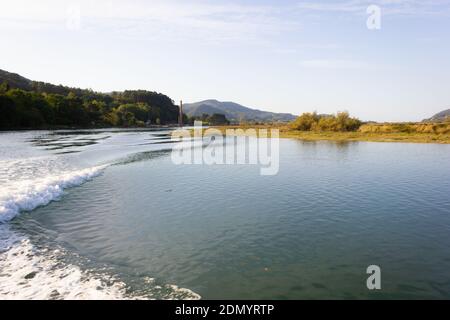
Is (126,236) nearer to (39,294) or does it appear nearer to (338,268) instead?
(39,294)

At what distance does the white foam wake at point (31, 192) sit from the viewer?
17.0 meters

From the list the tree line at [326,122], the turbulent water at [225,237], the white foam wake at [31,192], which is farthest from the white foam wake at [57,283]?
the tree line at [326,122]

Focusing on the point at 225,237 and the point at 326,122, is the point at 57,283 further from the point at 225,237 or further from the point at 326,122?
the point at 326,122

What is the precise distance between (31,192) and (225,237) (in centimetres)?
1436

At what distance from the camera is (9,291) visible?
348 inches

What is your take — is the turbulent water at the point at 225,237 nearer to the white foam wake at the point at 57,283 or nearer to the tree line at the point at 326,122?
the white foam wake at the point at 57,283

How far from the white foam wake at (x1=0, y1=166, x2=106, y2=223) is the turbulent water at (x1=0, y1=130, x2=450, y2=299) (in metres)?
0.08

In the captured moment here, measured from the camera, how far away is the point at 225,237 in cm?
1286

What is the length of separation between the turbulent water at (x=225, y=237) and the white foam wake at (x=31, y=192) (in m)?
0.08

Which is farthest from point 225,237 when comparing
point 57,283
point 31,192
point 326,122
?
point 326,122

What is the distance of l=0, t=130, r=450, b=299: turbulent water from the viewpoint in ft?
29.6

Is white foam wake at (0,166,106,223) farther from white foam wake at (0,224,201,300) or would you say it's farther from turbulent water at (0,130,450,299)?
white foam wake at (0,224,201,300)
